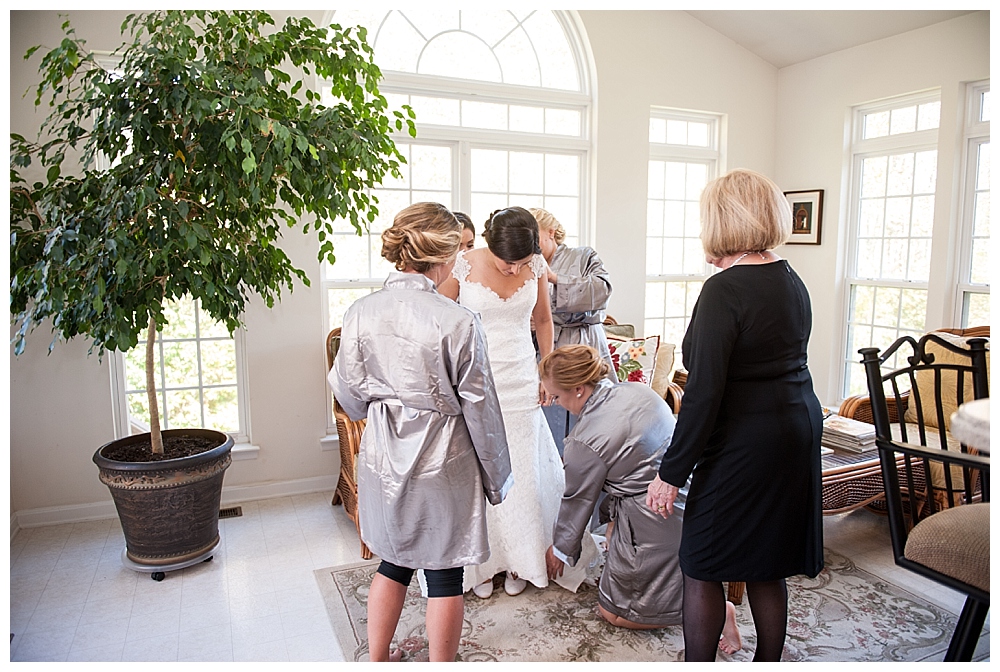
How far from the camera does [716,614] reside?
77.2 inches

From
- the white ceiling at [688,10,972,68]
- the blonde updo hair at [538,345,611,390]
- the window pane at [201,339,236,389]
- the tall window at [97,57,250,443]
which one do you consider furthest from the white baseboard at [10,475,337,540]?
the white ceiling at [688,10,972,68]

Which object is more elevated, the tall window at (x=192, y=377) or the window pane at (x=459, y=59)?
the window pane at (x=459, y=59)

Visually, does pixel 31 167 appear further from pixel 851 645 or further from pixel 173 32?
pixel 851 645

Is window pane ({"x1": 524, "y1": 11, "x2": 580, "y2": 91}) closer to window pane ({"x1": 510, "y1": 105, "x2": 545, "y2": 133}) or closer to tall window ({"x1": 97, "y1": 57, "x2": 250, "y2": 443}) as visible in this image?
window pane ({"x1": 510, "y1": 105, "x2": 545, "y2": 133})

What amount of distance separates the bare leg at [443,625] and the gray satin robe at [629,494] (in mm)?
530

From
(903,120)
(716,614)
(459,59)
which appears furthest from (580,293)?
(903,120)

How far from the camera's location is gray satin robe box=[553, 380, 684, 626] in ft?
7.82

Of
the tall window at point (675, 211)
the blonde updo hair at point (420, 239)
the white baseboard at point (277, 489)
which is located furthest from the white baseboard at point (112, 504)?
the tall window at point (675, 211)

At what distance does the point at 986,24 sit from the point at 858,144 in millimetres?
973

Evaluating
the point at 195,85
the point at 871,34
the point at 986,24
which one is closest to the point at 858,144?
the point at 871,34

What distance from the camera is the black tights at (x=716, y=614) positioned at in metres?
1.94

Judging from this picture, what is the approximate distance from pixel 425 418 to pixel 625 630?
3.78 ft

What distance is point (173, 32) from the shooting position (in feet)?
8.56

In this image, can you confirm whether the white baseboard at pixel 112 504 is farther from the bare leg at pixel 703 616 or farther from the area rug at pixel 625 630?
the bare leg at pixel 703 616
